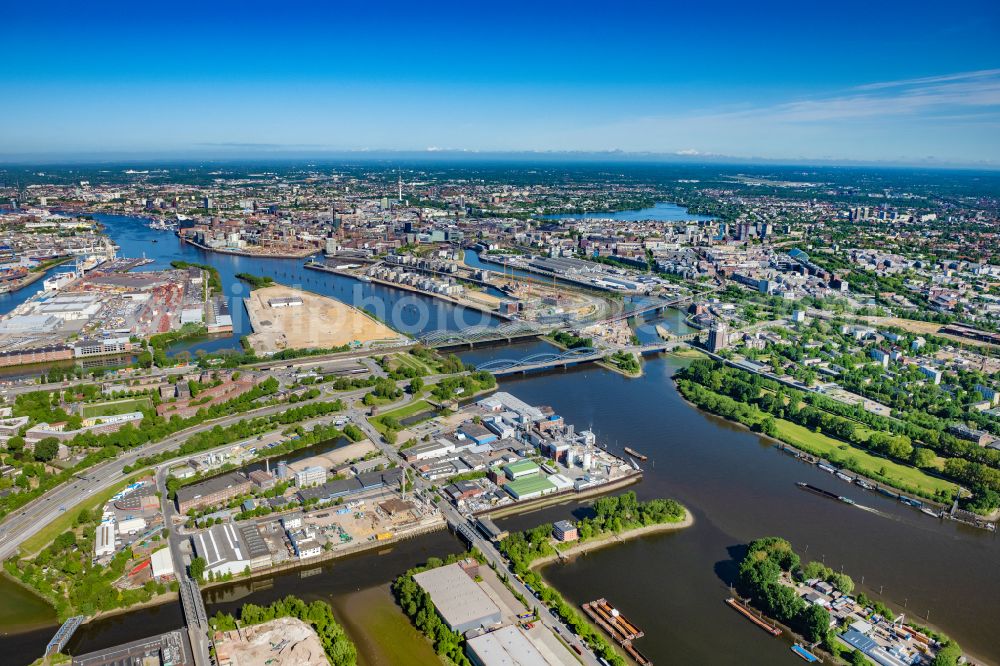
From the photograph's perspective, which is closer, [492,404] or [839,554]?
[839,554]

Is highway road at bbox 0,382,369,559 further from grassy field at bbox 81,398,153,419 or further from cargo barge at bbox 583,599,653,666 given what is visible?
cargo barge at bbox 583,599,653,666

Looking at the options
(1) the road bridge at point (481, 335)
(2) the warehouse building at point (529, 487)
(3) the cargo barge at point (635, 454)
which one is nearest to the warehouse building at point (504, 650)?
(2) the warehouse building at point (529, 487)

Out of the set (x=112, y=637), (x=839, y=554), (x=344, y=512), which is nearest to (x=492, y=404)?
(x=344, y=512)

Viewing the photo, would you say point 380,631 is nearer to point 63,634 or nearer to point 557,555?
point 557,555

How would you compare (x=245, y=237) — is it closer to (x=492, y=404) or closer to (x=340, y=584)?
(x=492, y=404)

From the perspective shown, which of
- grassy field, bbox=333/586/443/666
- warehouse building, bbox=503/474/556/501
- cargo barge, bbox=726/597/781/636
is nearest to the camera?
grassy field, bbox=333/586/443/666

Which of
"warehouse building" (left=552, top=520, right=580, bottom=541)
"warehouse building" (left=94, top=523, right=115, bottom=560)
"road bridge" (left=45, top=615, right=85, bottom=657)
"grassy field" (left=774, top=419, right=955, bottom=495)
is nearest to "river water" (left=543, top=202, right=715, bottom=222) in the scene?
"grassy field" (left=774, top=419, right=955, bottom=495)
